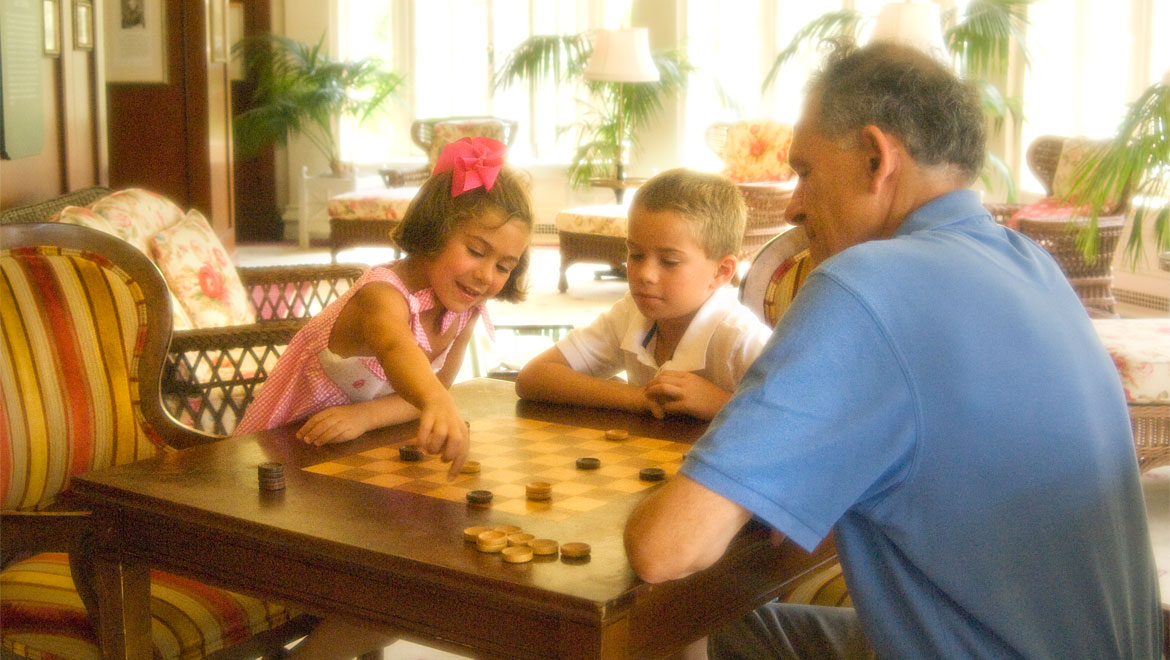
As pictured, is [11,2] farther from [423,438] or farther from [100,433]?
[423,438]

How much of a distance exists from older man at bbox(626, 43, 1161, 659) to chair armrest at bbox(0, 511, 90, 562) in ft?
3.07

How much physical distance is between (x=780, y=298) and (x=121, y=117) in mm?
5210

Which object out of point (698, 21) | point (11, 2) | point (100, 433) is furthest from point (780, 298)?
point (698, 21)

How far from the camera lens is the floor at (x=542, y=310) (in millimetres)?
3596

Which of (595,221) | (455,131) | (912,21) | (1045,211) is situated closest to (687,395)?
(912,21)

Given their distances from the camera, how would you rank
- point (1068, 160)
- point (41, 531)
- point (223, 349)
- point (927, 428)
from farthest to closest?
1. point (1068, 160)
2. point (223, 349)
3. point (41, 531)
4. point (927, 428)

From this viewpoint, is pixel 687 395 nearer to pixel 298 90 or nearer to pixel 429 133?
pixel 429 133

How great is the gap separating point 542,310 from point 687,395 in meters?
5.74

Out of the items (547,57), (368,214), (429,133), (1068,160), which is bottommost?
(368,214)

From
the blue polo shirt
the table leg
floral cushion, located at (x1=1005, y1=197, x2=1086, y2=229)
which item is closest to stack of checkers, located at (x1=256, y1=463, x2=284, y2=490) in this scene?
the table leg

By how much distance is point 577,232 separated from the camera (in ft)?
26.2

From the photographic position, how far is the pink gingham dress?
2.24 meters

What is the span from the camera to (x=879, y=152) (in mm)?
1319

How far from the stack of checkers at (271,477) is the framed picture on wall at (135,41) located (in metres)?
5.76
